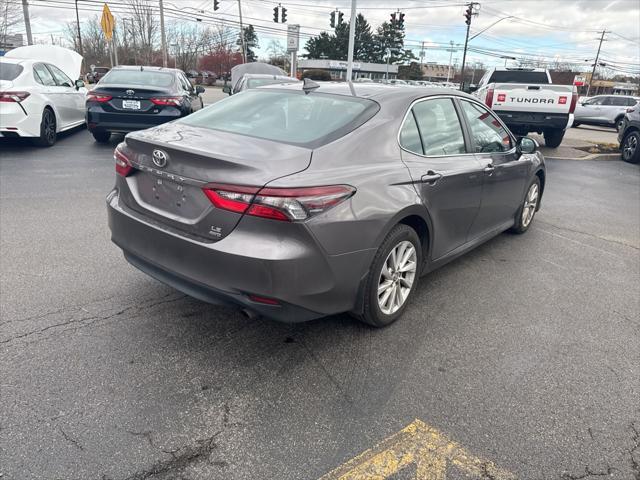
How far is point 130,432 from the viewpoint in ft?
7.64

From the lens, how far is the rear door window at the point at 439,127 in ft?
11.9

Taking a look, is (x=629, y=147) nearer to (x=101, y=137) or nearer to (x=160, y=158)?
(x=101, y=137)

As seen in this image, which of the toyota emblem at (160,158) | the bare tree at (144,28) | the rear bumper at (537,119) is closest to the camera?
the toyota emblem at (160,158)

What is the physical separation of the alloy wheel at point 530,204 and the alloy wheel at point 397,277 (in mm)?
2602

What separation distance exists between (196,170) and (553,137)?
1306 cm

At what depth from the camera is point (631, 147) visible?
1232 cm

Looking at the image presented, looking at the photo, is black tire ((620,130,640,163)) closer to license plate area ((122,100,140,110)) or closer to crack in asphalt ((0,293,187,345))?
license plate area ((122,100,140,110))

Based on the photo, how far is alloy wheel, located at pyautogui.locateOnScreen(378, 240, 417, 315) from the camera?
325cm

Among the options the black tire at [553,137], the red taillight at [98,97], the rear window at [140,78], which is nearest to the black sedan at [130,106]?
the red taillight at [98,97]

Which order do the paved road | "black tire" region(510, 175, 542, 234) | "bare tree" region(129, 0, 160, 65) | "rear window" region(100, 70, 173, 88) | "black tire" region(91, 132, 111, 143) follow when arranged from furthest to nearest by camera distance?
"bare tree" region(129, 0, 160, 65)
"black tire" region(91, 132, 111, 143)
"rear window" region(100, 70, 173, 88)
"black tire" region(510, 175, 542, 234)
the paved road

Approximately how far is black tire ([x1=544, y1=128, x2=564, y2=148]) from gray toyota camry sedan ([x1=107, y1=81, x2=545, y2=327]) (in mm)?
10538

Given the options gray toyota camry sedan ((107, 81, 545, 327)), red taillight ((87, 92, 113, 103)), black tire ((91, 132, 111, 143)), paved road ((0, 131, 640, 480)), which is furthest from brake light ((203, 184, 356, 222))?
black tire ((91, 132, 111, 143))

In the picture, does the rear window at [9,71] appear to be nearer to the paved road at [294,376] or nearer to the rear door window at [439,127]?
the paved road at [294,376]

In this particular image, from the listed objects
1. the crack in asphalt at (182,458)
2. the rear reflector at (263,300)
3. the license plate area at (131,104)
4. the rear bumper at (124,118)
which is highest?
the license plate area at (131,104)
